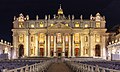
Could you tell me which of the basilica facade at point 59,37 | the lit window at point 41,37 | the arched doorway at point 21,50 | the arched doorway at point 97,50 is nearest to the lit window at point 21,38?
the basilica facade at point 59,37

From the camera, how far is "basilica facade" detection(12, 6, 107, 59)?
→ 157m

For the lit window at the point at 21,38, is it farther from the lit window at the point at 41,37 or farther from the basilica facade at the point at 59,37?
the lit window at the point at 41,37

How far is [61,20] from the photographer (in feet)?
524

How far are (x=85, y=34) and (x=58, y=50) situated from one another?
15.2 m

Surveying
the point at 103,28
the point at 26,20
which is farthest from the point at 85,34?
the point at 26,20

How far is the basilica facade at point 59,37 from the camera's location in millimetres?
156625

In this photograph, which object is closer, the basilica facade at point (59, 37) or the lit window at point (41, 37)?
the basilica facade at point (59, 37)

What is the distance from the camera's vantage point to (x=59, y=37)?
15825 cm

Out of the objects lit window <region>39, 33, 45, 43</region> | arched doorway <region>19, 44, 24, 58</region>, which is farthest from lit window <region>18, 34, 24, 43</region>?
lit window <region>39, 33, 45, 43</region>

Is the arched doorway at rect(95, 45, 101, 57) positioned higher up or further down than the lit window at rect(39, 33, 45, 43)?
further down

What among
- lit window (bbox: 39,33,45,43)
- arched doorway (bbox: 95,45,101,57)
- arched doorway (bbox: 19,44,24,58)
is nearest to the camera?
lit window (bbox: 39,33,45,43)

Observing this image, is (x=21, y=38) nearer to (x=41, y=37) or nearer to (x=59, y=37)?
(x=41, y=37)

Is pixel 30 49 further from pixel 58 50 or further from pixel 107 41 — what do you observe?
pixel 107 41

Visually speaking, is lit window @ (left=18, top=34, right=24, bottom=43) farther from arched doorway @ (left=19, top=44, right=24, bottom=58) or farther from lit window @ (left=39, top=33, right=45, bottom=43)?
lit window @ (left=39, top=33, right=45, bottom=43)
